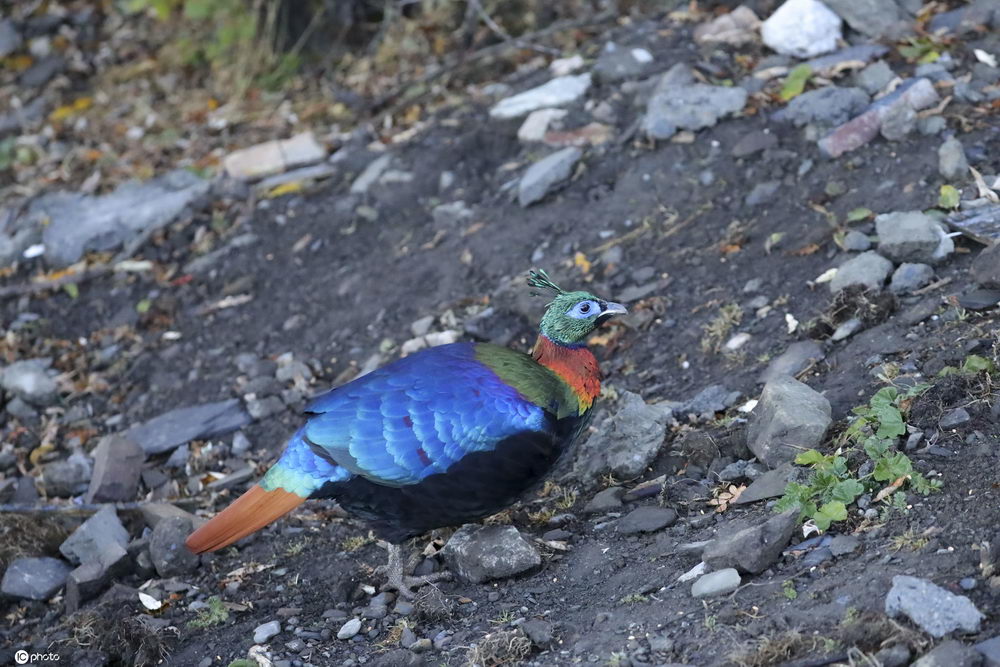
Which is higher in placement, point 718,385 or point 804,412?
point 804,412

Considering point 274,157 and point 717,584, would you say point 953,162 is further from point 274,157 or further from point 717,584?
point 274,157

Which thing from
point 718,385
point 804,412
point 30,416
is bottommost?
point 30,416

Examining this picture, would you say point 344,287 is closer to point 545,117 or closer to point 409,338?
point 409,338

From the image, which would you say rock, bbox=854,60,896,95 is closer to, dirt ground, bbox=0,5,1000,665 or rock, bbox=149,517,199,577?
dirt ground, bbox=0,5,1000,665

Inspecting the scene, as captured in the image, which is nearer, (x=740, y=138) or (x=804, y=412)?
(x=804, y=412)

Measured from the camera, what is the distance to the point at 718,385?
15.0 feet

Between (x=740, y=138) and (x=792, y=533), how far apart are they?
2.86 meters

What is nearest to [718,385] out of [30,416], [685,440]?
[685,440]

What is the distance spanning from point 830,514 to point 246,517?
197cm

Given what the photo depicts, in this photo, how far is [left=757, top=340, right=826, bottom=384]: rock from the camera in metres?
4.40

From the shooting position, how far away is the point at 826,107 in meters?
5.74

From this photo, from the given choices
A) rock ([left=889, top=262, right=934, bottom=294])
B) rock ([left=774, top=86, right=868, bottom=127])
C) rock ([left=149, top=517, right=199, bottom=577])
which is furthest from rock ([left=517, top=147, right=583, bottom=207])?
rock ([left=149, top=517, right=199, bottom=577])

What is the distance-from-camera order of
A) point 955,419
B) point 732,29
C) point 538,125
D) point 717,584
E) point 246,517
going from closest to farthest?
point 717,584 → point 955,419 → point 246,517 → point 538,125 → point 732,29

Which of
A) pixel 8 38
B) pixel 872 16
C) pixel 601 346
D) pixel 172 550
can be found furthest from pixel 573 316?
pixel 8 38
